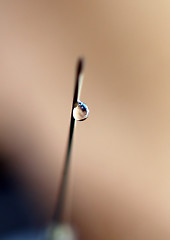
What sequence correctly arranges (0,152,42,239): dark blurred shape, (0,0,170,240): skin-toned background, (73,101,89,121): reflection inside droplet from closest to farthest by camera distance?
1. (73,101,89,121): reflection inside droplet
2. (0,152,42,239): dark blurred shape
3. (0,0,170,240): skin-toned background

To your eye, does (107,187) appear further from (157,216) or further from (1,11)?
(1,11)

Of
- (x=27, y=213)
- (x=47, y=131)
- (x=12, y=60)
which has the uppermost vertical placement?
(x=12, y=60)

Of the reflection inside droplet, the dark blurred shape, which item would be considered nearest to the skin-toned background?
the dark blurred shape

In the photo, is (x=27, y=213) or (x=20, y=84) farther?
(x=20, y=84)

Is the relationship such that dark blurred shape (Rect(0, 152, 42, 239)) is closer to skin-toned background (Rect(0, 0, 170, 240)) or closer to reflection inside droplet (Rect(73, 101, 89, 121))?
skin-toned background (Rect(0, 0, 170, 240))

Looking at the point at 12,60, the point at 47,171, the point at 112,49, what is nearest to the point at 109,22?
the point at 112,49

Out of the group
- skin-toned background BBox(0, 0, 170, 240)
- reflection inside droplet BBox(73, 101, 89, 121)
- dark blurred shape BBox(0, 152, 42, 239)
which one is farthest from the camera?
skin-toned background BBox(0, 0, 170, 240)

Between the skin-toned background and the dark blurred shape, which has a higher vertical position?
the skin-toned background

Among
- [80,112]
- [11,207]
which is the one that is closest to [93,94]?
[11,207]

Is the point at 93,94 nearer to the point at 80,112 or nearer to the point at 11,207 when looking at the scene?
the point at 11,207

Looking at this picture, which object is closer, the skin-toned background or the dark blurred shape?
the dark blurred shape
